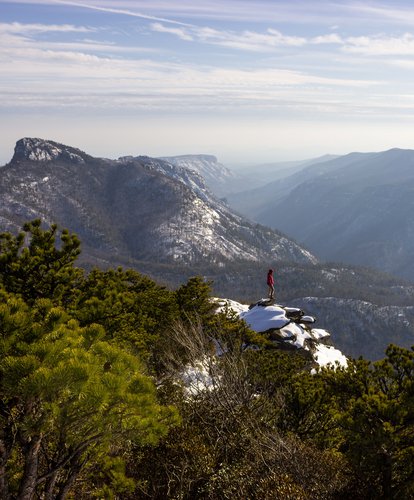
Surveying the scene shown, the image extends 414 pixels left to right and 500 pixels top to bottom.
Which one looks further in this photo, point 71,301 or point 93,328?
point 71,301

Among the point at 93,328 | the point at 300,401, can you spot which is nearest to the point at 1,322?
the point at 93,328

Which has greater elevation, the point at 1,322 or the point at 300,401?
the point at 1,322

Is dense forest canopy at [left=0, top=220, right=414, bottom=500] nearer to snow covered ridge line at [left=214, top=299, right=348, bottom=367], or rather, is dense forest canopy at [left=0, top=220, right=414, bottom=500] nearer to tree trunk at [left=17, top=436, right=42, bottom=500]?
tree trunk at [left=17, top=436, right=42, bottom=500]

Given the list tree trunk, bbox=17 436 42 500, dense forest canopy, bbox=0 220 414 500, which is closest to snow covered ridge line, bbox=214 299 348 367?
dense forest canopy, bbox=0 220 414 500

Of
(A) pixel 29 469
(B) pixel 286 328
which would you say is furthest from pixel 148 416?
(B) pixel 286 328

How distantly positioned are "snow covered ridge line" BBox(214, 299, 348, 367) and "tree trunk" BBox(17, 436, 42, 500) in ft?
100

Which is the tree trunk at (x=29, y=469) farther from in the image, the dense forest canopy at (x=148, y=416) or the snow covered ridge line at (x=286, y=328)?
the snow covered ridge line at (x=286, y=328)

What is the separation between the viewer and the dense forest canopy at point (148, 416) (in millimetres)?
8594

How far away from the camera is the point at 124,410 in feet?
31.4

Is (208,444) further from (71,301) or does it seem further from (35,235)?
(35,235)

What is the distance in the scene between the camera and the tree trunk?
9273 mm

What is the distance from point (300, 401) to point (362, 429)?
7.55 metres

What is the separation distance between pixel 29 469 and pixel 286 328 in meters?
35.6

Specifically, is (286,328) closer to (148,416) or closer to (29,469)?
(148,416)
